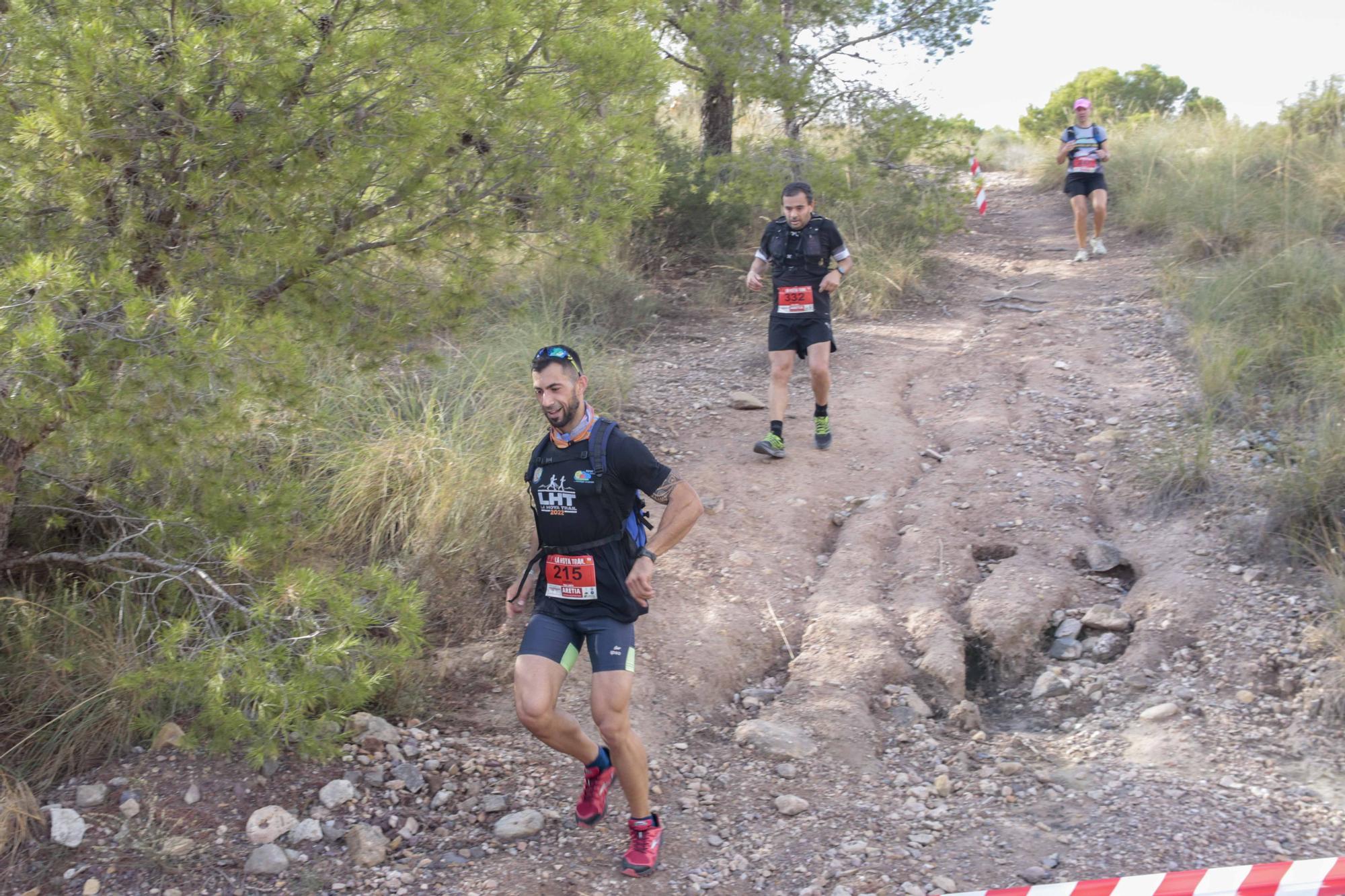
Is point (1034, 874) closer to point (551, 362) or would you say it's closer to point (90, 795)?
point (551, 362)

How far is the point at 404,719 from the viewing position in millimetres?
4707

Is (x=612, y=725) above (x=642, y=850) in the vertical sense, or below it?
above

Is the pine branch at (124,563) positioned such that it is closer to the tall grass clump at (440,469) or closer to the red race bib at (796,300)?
the tall grass clump at (440,469)

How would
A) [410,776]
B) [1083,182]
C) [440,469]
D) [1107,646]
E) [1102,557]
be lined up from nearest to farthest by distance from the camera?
[410,776] < [1107,646] < [440,469] < [1102,557] < [1083,182]

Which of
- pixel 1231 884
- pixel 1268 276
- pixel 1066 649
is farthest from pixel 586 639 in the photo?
pixel 1268 276

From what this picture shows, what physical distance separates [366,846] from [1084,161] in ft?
32.4

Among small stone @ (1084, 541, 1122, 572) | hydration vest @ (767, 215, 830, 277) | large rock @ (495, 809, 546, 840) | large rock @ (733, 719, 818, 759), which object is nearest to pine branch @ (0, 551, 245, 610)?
large rock @ (495, 809, 546, 840)

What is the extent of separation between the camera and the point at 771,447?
23.6ft

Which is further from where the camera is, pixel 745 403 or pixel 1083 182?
pixel 1083 182

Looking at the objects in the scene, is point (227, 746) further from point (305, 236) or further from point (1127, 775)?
point (1127, 775)

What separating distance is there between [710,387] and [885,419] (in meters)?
1.42

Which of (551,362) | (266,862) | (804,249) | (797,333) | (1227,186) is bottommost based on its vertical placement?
(266,862)

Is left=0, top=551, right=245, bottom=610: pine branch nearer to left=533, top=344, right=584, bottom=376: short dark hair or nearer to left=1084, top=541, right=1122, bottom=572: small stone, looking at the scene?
left=533, top=344, right=584, bottom=376: short dark hair

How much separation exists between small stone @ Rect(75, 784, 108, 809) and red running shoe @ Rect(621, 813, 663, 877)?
1.87 m
